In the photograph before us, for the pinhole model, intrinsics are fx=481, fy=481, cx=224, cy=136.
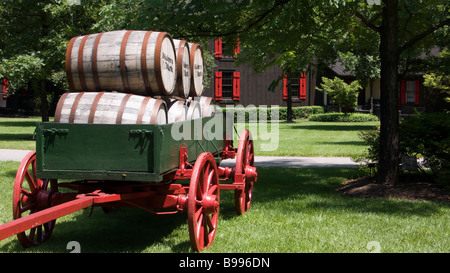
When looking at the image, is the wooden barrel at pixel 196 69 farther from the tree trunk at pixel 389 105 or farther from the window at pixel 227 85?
the window at pixel 227 85

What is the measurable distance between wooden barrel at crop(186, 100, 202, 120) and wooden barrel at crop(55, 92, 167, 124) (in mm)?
942

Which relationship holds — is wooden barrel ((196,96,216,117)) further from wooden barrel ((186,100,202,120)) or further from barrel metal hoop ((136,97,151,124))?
barrel metal hoop ((136,97,151,124))

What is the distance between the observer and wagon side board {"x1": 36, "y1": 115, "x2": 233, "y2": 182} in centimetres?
433

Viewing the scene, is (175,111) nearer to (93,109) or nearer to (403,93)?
(93,109)

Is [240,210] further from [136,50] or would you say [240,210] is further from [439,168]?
[439,168]

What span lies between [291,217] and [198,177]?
84.2 inches

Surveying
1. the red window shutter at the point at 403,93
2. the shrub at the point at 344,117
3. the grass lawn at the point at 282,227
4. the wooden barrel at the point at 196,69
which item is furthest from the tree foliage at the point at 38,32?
the red window shutter at the point at 403,93

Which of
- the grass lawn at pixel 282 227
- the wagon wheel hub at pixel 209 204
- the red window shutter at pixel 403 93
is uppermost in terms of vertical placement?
the red window shutter at pixel 403 93

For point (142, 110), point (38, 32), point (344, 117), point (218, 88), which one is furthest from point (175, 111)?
point (218, 88)

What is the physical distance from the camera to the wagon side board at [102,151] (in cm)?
433

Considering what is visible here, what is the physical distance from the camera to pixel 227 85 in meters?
34.2

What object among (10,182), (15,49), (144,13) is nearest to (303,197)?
(144,13)

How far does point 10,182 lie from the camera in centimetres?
898

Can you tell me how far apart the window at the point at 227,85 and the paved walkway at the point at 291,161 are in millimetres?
19324
